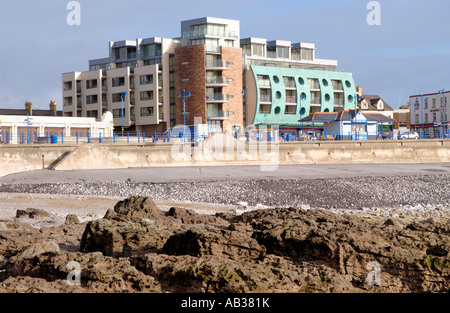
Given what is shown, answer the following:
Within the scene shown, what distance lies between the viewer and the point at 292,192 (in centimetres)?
2850

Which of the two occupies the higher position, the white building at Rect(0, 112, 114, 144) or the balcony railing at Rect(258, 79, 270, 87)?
the balcony railing at Rect(258, 79, 270, 87)

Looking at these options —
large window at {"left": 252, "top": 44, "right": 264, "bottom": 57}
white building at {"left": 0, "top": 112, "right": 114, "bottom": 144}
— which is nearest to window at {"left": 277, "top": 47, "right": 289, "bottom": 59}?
large window at {"left": 252, "top": 44, "right": 264, "bottom": 57}

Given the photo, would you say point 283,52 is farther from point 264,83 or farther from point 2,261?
point 2,261

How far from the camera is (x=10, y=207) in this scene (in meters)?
22.8

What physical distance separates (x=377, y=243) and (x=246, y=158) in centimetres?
3327

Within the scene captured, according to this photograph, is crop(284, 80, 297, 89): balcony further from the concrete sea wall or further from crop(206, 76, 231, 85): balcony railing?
the concrete sea wall

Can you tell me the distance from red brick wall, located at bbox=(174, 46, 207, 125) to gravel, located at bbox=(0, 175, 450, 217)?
143ft

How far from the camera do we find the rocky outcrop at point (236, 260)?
862cm

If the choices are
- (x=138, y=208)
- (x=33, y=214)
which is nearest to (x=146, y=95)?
(x=33, y=214)

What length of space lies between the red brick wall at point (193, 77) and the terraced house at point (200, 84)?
0.13 metres

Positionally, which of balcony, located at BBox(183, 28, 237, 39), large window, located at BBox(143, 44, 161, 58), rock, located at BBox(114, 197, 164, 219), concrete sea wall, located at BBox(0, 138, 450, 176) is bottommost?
rock, located at BBox(114, 197, 164, 219)

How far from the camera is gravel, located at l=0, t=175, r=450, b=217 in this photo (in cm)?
2542
